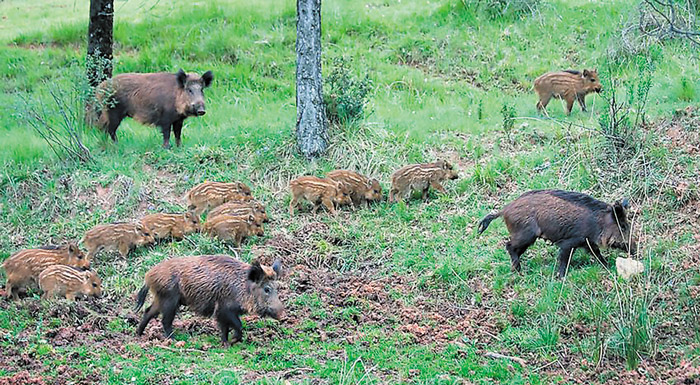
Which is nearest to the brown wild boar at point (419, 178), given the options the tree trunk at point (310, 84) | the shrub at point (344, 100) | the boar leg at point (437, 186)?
the boar leg at point (437, 186)

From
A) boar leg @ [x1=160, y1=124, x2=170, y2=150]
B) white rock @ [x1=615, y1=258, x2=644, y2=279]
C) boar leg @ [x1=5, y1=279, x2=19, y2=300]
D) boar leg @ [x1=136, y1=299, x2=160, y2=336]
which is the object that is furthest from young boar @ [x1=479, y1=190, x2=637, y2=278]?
boar leg @ [x1=160, y1=124, x2=170, y2=150]

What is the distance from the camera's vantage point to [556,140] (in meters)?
13.2

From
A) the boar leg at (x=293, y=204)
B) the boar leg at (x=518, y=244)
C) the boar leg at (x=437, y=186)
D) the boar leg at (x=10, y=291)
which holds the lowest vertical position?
the boar leg at (x=10, y=291)

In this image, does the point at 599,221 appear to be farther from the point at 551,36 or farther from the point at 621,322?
the point at 551,36

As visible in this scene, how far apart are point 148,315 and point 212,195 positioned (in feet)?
10.9

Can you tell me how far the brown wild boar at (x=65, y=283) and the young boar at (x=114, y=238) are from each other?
3.54 feet

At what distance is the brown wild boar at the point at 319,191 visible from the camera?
462 inches

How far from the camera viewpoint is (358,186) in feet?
39.5

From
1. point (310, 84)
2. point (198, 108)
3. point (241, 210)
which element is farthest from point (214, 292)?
point (198, 108)

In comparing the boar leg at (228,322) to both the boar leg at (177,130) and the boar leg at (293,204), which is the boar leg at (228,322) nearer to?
the boar leg at (293,204)

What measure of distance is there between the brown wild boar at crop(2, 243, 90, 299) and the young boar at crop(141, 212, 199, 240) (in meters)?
1.08

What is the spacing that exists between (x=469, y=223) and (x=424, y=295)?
6.51 ft

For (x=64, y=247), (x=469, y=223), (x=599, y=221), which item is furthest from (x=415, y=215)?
(x=64, y=247)

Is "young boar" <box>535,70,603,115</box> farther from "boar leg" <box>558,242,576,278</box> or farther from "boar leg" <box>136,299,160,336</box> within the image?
"boar leg" <box>136,299,160,336</box>
